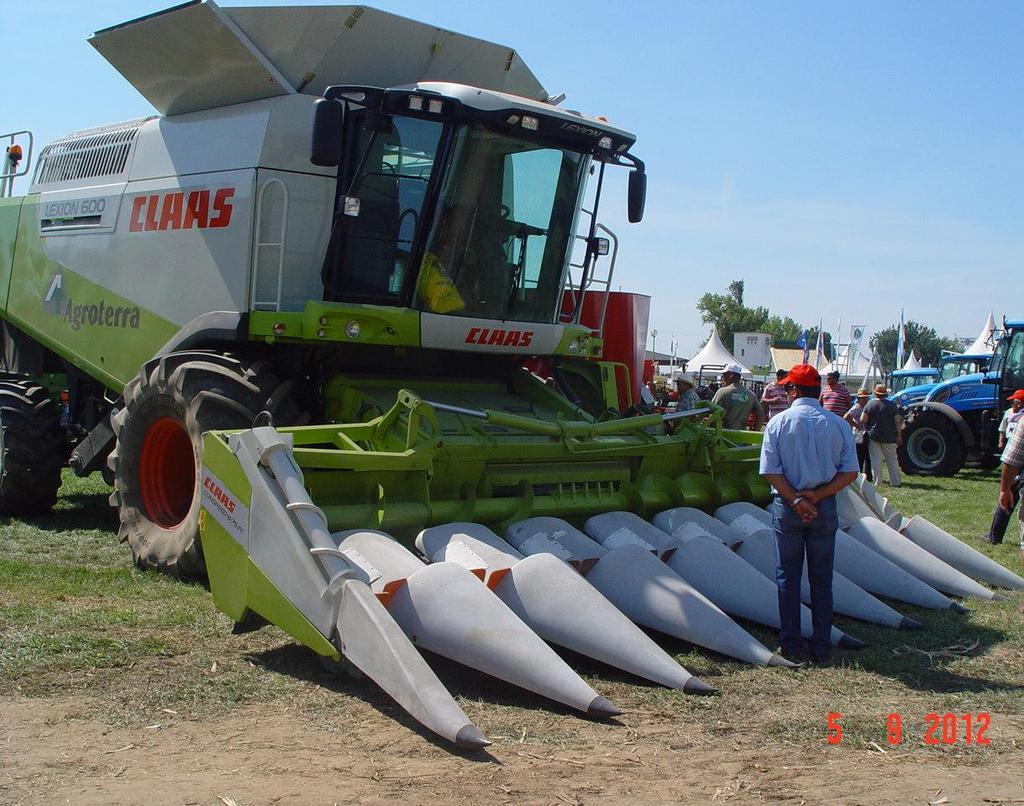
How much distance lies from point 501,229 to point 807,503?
289cm

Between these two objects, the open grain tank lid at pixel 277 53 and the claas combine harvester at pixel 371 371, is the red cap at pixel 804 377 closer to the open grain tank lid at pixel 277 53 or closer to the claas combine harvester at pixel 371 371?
the claas combine harvester at pixel 371 371

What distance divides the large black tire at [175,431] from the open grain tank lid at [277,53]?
1971 mm

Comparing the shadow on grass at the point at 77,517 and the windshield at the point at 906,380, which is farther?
the windshield at the point at 906,380

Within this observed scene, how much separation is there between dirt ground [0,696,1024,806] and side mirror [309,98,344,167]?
3303 millimetres

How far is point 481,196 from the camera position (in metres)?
7.00

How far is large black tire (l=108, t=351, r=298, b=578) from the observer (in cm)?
632

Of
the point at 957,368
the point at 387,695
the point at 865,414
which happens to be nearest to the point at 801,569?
the point at 387,695

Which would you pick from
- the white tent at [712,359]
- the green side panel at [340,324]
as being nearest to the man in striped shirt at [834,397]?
the green side panel at [340,324]

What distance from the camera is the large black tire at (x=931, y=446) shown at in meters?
18.1

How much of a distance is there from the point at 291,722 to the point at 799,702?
84.5 inches

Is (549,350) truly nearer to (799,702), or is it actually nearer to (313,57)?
(313,57)

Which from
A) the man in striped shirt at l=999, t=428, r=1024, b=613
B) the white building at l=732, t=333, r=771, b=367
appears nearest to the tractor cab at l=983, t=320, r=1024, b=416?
the man in striped shirt at l=999, t=428, r=1024, b=613

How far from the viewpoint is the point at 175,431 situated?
22.6 ft
